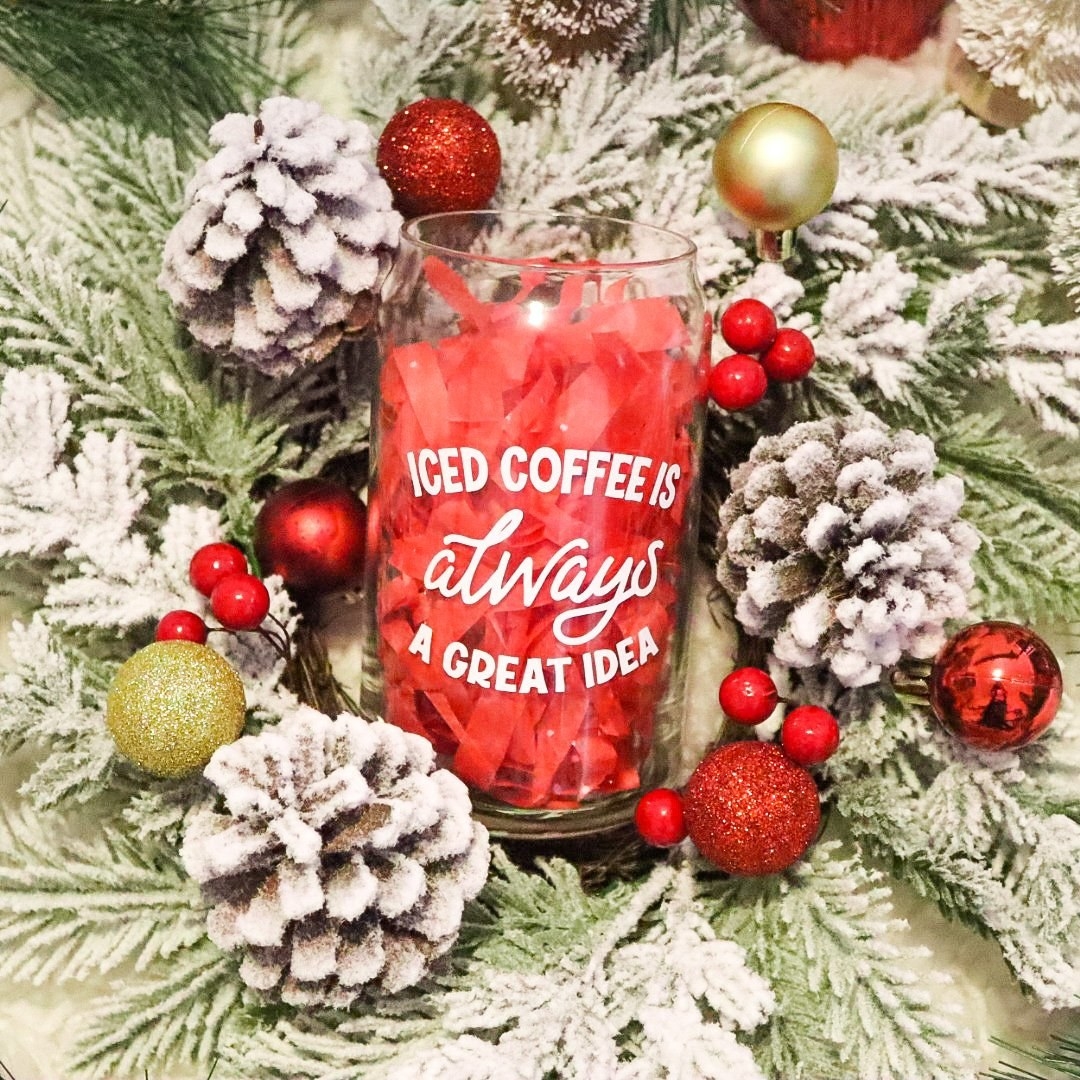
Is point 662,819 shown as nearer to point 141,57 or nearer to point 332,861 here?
point 332,861

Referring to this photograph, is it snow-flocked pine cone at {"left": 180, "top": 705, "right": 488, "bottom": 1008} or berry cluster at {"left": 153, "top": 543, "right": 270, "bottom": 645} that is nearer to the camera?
snow-flocked pine cone at {"left": 180, "top": 705, "right": 488, "bottom": 1008}

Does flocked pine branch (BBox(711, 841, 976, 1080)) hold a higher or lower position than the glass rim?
lower

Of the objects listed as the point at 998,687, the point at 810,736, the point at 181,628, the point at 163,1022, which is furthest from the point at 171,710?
the point at 998,687

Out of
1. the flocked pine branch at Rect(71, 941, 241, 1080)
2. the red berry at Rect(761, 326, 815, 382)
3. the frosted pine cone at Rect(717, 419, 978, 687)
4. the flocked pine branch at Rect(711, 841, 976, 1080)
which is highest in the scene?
the red berry at Rect(761, 326, 815, 382)

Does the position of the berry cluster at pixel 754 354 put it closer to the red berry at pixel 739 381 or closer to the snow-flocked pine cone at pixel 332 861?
the red berry at pixel 739 381

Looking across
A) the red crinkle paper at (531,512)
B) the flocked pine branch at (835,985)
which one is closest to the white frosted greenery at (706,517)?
the flocked pine branch at (835,985)

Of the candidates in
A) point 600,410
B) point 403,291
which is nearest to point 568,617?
point 600,410

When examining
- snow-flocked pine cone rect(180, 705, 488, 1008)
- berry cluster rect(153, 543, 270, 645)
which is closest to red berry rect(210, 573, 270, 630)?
berry cluster rect(153, 543, 270, 645)

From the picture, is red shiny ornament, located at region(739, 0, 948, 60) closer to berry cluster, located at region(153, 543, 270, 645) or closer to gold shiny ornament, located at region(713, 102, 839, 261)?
gold shiny ornament, located at region(713, 102, 839, 261)

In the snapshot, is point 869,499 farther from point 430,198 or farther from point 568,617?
point 430,198
